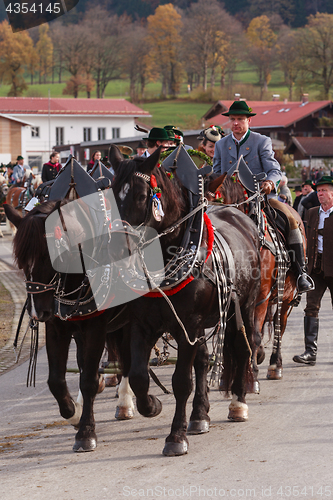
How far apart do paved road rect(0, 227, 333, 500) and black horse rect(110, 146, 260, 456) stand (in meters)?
0.26

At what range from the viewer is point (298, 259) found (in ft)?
23.7

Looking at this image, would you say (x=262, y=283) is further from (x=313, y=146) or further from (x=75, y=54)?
(x=75, y=54)

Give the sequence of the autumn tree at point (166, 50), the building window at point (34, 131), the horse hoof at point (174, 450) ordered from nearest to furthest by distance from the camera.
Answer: the horse hoof at point (174, 450) → the building window at point (34, 131) → the autumn tree at point (166, 50)

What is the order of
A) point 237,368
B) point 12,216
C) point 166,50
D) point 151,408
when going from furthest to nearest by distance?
1. point 166,50
2. point 237,368
3. point 151,408
4. point 12,216

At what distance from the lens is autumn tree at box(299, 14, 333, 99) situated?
252ft

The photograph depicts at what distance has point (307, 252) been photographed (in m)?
8.34

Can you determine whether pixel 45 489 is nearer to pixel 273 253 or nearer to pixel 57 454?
pixel 57 454

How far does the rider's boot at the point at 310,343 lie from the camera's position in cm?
759

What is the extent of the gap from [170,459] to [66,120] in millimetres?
62820

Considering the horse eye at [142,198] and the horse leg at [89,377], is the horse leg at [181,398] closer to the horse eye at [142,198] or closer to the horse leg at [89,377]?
the horse leg at [89,377]

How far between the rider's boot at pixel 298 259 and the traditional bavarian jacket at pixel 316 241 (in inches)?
30.7

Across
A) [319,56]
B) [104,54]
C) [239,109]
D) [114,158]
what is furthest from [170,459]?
[104,54]

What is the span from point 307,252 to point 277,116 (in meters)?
57.1

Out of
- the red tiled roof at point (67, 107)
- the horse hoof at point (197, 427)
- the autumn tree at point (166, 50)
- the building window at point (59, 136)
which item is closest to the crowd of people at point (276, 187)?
the horse hoof at point (197, 427)
